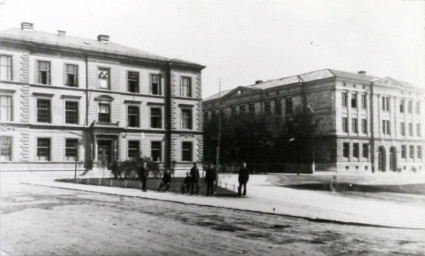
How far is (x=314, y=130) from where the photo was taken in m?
10.9

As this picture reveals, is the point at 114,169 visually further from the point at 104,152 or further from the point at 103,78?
the point at 103,78

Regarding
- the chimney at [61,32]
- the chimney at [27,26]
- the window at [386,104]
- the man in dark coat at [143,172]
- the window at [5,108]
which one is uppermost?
the chimney at [27,26]

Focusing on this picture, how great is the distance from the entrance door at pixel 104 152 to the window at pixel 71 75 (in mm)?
1380

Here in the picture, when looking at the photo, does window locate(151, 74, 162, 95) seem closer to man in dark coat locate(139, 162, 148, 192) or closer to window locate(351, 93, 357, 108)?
man in dark coat locate(139, 162, 148, 192)

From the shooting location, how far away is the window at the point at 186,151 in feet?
38.6

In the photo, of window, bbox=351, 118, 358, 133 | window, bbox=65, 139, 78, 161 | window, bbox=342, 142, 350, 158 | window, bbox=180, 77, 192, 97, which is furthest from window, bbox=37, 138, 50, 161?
window, bbox=351, 118, 358, 133

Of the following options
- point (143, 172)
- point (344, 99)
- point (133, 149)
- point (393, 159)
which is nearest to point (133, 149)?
point (133, 149)

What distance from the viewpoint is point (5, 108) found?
7961mm

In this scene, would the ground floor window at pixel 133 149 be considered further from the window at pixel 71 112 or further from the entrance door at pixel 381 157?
the entrance door at pixel 381 157

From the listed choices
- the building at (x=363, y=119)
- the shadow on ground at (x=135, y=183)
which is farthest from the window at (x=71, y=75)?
the building at (x=363, y=119)

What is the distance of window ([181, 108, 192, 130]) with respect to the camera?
37.6ft

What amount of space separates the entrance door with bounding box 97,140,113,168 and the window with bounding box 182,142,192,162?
2.03 m

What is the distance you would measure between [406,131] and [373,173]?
2.44 meters

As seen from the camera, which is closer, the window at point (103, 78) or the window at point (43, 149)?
the window at point (43, 149)
